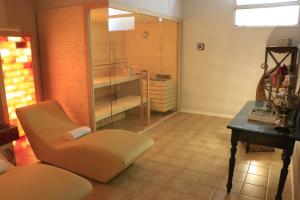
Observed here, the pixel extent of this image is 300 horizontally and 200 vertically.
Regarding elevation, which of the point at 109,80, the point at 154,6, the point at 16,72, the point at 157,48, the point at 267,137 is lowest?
the point at 267,137

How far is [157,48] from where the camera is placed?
4910 millimetres

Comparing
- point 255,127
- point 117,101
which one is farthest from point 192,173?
point 117,101

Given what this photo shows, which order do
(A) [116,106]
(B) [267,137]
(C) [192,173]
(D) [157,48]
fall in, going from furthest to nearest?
(D) [157,48] < (A) [116,106] < (C) [192,173] < (B) [267,137]

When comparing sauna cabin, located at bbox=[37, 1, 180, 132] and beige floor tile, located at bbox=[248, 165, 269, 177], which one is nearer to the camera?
beige floor tile, located at bbox=[248, 165, 269, 177]

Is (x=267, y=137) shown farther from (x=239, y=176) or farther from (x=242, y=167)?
(x=242, y=167)

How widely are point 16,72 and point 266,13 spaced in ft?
13.8

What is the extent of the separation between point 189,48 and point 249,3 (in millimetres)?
1344

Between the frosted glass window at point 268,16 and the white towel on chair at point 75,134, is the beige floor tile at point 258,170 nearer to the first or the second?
the white towel on chair at point 75,134

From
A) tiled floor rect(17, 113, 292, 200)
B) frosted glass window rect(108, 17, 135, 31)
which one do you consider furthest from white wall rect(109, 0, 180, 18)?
tiled floor rect(17, 113, 292, 200)

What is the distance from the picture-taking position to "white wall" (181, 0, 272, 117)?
4.40 meters

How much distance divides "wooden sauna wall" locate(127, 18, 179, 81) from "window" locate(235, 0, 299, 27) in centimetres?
125

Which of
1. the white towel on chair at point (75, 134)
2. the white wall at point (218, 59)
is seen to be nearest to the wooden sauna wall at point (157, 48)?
the white wall at point (218, 59)

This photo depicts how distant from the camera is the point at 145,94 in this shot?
14.4 feet

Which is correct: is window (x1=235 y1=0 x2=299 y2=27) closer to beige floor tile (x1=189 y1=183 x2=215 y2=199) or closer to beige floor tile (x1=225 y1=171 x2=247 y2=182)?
beige floor tile (x1=225 y1=171 x2=247 y2=182)
